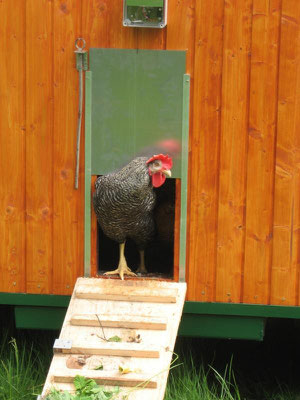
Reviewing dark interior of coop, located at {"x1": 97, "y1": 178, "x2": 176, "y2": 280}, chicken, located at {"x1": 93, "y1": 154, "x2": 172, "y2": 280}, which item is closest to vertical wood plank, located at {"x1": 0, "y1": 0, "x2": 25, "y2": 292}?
chicken, located at {"x1": 93, "y1": 154, "x2": 172, "y2": 280}

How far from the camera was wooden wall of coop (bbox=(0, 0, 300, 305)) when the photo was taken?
15.7 ft

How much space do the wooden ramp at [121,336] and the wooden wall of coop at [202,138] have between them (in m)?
0.32

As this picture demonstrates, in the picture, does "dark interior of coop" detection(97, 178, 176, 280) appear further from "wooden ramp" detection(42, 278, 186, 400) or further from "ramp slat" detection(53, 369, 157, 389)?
"ramp slat" detection(53, 369, 157, 389)

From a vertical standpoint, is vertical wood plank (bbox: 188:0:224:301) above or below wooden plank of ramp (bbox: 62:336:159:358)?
above

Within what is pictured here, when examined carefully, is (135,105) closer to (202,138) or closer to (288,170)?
(202,138)

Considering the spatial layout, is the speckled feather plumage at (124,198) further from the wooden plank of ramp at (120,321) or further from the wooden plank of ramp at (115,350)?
the wooden plank of ramp at (115,350)

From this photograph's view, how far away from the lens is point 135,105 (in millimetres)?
4891

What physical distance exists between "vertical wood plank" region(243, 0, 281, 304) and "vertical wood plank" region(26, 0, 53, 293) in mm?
1280

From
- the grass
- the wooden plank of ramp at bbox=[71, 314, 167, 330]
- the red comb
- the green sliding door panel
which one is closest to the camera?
the wooden plank of ramp at bbox=[71, 314, 167, 330]

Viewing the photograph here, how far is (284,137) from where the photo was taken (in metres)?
4.83

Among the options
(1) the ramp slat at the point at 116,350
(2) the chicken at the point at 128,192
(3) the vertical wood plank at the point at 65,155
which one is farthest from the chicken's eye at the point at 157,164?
(1) the ramp slat at the point at 116,350

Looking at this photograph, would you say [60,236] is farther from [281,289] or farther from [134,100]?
[281,289]

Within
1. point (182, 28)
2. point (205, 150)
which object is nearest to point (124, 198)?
point (205, 150)

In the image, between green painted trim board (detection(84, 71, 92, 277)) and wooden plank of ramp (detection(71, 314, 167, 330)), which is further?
green painted trim board (detection(84, 71, 92, 277))
